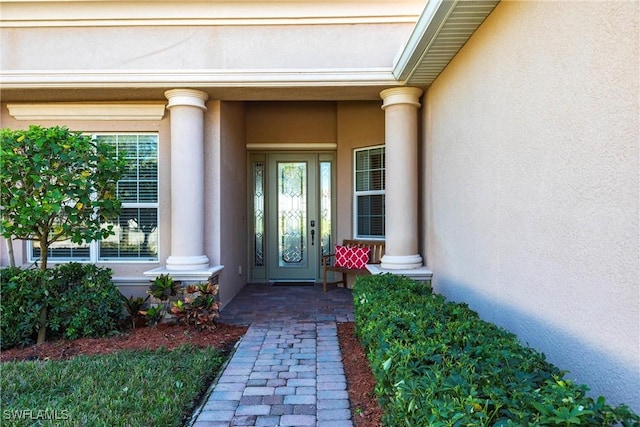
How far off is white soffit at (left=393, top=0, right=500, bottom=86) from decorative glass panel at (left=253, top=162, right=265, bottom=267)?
3594mm

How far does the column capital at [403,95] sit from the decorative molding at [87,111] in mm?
2931

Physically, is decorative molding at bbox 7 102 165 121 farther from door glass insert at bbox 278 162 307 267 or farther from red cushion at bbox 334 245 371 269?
red cushion at bbox 334 245 371 269

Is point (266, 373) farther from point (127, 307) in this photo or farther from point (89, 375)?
point (127, 307)

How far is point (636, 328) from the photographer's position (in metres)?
1.77

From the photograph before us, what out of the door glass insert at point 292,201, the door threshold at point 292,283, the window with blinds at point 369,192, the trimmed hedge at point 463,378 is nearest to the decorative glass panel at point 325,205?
the door glass insert at point 292,201

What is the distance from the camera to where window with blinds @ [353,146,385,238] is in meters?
6.36

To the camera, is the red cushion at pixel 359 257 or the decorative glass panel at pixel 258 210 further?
the decorative glass panel at pixel 258 210

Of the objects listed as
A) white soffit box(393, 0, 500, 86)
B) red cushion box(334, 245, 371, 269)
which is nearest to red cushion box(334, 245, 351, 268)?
red cushion box(334, 245, 371, 269)

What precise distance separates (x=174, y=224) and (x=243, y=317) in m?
1.46

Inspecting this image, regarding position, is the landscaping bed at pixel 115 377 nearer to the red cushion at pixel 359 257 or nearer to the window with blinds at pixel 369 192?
the red cushion at pixel 359 257

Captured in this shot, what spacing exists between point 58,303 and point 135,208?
1.57 metres

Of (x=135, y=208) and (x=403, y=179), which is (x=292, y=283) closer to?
(x=135, y=208)

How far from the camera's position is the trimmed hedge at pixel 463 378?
4.86 ft

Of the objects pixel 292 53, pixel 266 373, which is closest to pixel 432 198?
pixel 292 53
